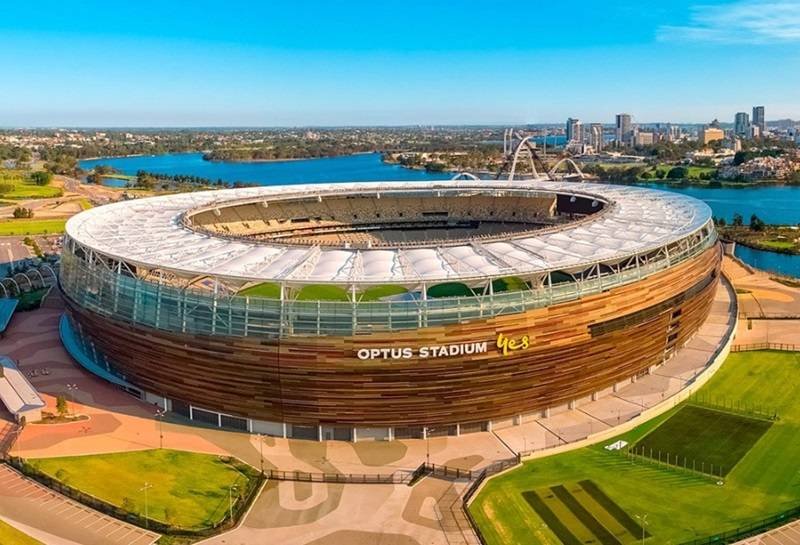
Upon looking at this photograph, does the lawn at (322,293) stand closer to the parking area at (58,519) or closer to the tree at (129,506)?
the tree at (129,506)

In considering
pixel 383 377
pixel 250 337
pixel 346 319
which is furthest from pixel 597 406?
pixel 250 337

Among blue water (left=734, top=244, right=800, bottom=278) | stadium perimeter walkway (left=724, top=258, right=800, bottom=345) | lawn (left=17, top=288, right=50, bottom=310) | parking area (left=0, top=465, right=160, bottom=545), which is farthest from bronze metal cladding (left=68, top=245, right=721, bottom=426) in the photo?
blue water (left=734, top=244, right=800, bottom=278)

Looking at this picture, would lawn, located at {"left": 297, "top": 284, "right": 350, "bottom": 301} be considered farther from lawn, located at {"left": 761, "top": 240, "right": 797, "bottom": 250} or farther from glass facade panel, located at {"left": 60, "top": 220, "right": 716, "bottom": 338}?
lawn, located at {"left": 761, "top": 240, "right": 797, "bottom": 250}

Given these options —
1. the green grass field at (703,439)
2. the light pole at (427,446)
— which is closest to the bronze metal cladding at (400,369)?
the light pole at (427,446)

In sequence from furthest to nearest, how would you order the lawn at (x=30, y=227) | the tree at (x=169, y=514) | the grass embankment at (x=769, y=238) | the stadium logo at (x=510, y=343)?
the lawn at (x=30, y=227), the grass embankment at (x=769, y=238), the stadium logo at (x=510, y=343), the tree at (x=169, y=514)

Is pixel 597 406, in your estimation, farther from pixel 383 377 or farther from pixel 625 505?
pixel 383 377

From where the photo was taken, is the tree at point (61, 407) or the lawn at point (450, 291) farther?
the tree at point (61, 407)

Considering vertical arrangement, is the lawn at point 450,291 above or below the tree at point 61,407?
above
